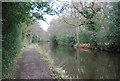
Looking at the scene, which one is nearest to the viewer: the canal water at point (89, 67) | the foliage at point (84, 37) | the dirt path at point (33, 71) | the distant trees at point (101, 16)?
the dirt path at point (33, 71)

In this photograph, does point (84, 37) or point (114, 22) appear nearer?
point (114, 22)

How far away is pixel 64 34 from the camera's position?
31859 mm

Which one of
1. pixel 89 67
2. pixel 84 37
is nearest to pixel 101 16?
pixel 84 37

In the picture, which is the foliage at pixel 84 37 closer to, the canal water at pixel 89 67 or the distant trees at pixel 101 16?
the distant trees at pixel 101 16

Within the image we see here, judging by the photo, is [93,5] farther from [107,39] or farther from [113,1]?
[107,39]

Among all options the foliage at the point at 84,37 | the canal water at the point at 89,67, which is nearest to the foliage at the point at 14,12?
the canal water at the point at 89,67

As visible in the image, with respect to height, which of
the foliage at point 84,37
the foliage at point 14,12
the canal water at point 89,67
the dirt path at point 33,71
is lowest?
the foliage at point 84,37

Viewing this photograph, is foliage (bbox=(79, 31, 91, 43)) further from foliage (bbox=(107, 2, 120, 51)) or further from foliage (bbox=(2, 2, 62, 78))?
foliage (bbox=(2, 2, 62, 78))

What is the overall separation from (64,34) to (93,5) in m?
16.2

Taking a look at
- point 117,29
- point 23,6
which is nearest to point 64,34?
point 117,29

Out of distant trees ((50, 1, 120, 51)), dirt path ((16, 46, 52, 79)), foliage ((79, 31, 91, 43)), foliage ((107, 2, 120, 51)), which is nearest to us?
dirt path ((16, 46, 52, 79))

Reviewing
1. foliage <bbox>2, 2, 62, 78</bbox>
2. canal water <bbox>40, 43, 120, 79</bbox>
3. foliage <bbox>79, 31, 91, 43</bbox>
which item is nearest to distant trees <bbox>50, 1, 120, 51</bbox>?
foliage <bbox>79, 31, 91, 43</bbox>

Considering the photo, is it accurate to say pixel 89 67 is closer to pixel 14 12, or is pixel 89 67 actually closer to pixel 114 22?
pixel 14 12

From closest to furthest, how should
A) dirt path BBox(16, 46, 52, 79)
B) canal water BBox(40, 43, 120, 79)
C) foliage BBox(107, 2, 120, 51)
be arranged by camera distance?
1. dirt path BBox(16, 46, 52, 79)
2. canal water BBox(40, 43, 120, 79)
3. foliage BBox(107, 2, 120, 51)
